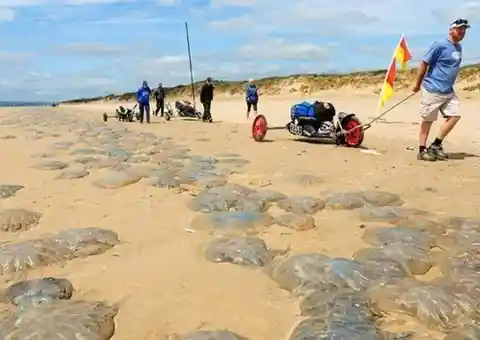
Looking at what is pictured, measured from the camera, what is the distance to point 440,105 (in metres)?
7.73

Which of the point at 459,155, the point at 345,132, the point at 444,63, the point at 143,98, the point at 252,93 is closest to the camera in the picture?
the point at 444,63

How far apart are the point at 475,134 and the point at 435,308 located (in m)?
10.2

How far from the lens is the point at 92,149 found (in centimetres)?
1005

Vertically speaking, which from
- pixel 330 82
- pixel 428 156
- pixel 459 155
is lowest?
pixel 459 155

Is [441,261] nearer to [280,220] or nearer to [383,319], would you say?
[383,319]

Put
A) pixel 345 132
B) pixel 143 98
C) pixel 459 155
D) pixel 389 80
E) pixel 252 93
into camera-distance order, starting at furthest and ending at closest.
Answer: pixel 252 93 → pixel 143 98 → pixel 389 80 → pixel 345 132 → pixel 459 155

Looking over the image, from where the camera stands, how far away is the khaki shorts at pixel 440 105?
7.70 m

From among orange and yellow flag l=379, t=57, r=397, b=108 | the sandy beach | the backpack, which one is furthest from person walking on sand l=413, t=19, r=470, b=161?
the backpack

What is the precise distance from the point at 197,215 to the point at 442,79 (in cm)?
450

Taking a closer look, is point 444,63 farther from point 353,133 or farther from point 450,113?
point 353,133

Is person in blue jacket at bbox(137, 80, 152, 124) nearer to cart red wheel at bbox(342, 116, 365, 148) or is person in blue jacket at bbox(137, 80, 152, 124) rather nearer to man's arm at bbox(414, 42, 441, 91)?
cart red wheel at bbox(342, 116, 365, 148)

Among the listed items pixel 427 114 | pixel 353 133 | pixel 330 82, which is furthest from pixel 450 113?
pixel 330 82

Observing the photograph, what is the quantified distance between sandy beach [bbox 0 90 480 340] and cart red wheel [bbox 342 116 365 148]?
27cm

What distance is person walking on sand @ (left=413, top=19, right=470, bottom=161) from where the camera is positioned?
7.59 metres
